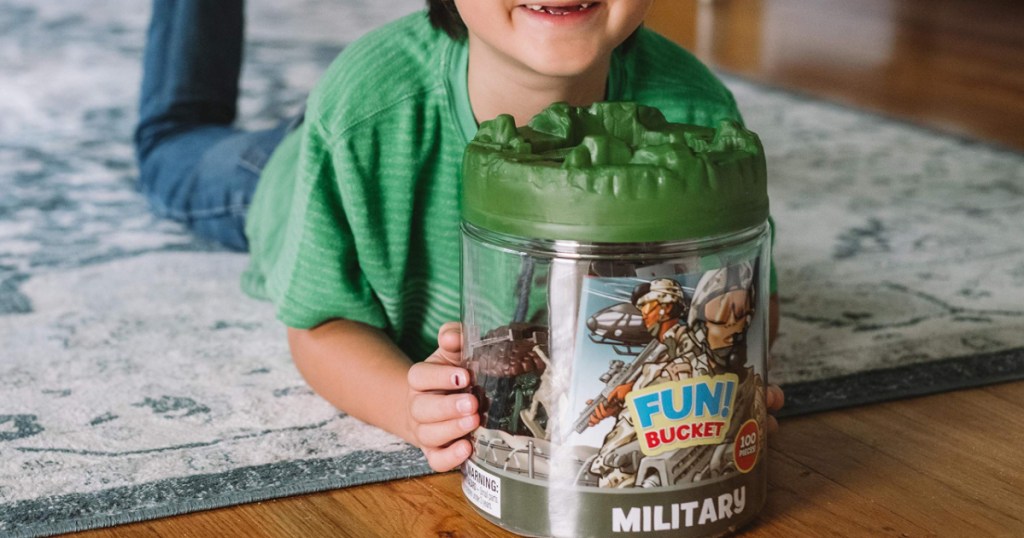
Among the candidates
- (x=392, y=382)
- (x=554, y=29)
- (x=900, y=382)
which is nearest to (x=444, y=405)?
(x=392, y=382)

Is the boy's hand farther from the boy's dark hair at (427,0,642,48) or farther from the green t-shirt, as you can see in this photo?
the boy's dark hair at (427,0,642,48)

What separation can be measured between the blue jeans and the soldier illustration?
82cm

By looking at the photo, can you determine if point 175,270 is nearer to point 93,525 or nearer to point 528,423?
point 93,525

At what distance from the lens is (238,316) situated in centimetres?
115

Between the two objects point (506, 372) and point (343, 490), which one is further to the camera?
point (343, 490)

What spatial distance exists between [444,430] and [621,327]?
0.16 m

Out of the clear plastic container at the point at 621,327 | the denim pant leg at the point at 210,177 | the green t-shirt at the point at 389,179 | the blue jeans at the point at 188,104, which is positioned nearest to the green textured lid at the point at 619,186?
the clear plastic container at the point at 621,327

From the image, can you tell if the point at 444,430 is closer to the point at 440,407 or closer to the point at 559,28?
the point at 440,407

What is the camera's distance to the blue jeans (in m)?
1.40

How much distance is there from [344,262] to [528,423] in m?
0.28

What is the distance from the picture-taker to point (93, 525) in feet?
2.51

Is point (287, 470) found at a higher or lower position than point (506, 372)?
lower

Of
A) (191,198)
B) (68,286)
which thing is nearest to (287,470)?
(68,286)

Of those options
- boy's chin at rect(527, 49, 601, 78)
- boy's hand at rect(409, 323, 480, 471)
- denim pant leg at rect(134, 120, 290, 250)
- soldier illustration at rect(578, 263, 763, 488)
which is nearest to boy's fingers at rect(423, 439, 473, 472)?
boy's hand at rect(409, 323, 480, 471)
